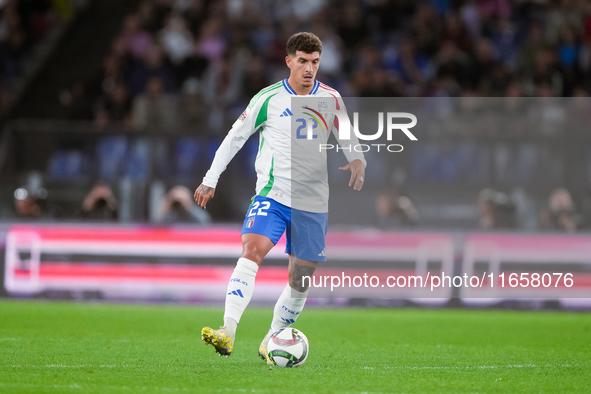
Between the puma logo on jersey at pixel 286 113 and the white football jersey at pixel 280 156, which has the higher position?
the puma logo on jersey at pixel 286 113

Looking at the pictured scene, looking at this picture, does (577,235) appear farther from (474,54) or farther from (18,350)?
(18,350)

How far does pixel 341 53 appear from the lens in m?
14.7

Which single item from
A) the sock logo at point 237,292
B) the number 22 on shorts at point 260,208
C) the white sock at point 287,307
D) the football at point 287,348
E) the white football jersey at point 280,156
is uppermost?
the white football jersey at point 280,156

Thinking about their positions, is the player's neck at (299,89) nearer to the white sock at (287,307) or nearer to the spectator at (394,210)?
the white sock at (287,307)

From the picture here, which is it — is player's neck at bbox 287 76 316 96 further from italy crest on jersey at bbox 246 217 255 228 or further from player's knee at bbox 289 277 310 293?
player's knee at bbox 289 277 310 293

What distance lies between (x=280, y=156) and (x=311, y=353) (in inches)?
72.0

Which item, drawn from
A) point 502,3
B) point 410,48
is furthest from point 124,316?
point 502,3

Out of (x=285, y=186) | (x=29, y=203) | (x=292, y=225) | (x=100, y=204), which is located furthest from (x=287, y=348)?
(x=29, y=203)

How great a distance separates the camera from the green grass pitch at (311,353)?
523cm

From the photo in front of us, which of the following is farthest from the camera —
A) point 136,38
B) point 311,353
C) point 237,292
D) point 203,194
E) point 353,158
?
point 136,38

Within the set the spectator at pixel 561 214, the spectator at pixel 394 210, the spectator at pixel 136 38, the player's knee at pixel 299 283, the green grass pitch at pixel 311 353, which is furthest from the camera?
the spectator at pixel 136 38

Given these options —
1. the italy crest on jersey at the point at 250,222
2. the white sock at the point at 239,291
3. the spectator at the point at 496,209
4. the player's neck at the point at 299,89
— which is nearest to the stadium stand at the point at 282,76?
the spectator at the point at 496,209

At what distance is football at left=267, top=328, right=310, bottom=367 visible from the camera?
598 centimetres

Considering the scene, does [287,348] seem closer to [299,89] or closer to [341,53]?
[299,89]
